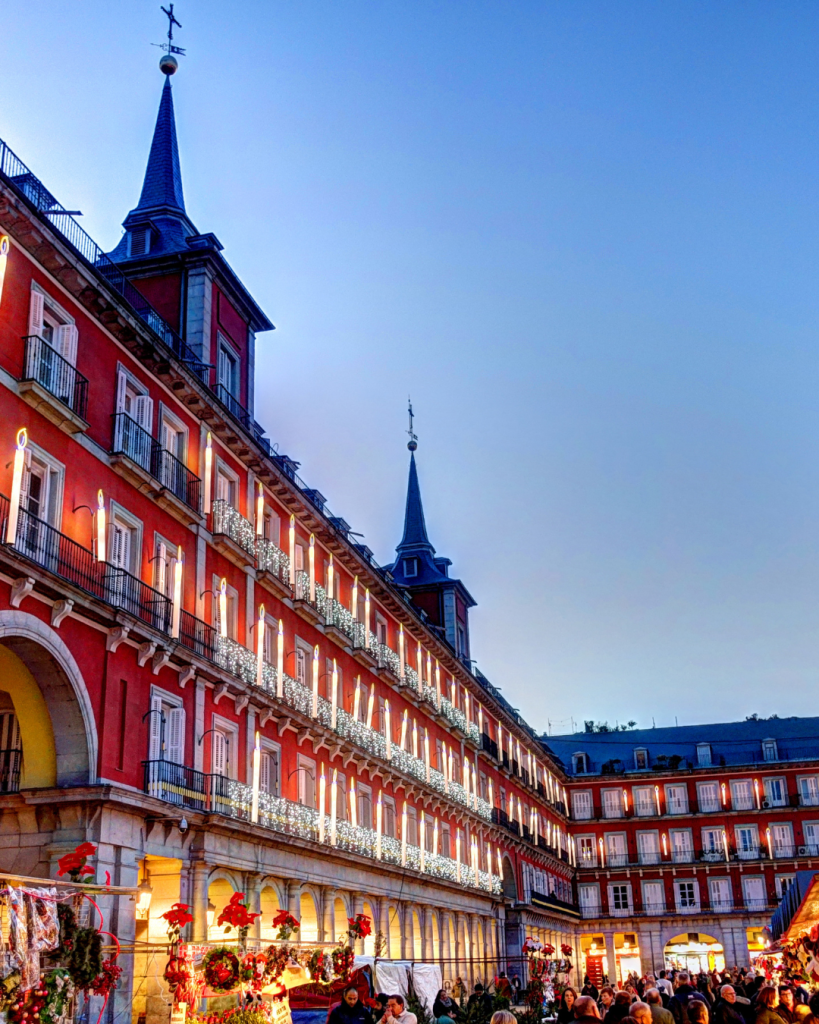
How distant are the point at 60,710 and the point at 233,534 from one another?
8263 millimetres

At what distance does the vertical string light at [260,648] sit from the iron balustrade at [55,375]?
872 cm

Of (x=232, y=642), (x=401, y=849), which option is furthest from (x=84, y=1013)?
(x=401, y=849)

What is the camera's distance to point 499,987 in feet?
97.4

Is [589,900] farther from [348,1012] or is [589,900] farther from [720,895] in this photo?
[348,1012]

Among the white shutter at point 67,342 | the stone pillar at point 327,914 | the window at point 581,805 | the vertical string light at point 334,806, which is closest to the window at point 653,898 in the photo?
the window at point 581,805

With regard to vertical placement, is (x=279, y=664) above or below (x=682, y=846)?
above

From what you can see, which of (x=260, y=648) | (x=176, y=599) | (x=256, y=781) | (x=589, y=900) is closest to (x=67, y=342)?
(x=176, y=599)

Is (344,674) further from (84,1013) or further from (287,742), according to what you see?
(84,1013)

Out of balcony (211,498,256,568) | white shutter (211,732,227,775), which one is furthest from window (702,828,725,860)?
white shutter (211,732,227,775)

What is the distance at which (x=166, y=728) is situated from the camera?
24.9 m

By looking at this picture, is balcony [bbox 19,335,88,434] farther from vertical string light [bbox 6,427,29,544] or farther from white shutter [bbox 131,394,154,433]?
white shutter [bbox 131,394,154,433]

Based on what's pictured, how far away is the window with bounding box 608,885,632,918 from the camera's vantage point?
72500 millimetres

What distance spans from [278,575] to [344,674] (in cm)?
625

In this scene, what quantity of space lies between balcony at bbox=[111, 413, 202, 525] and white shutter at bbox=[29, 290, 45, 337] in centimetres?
283
